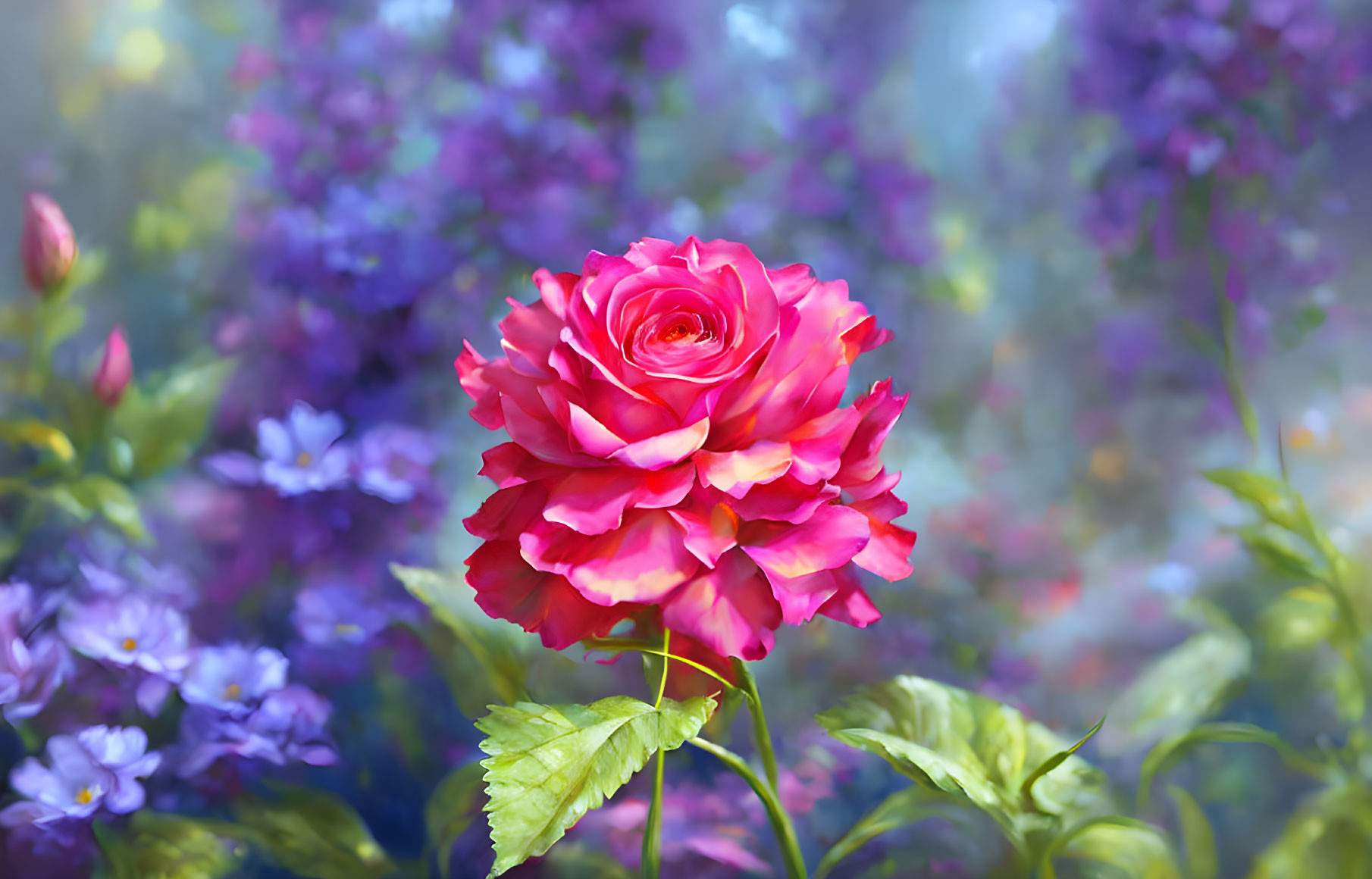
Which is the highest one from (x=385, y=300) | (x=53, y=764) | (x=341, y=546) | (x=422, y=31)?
(x=422, y=31)

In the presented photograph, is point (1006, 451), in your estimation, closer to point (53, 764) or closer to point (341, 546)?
point (341, 546)

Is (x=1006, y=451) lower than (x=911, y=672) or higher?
higher

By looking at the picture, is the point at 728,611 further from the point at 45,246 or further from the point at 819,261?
the point at 45,246

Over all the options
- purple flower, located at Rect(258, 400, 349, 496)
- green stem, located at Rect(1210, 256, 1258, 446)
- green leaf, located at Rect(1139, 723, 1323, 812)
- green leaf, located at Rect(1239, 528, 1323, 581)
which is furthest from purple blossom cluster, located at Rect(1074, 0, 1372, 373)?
purple flower, located at Rect(258, 400, 349, 496)

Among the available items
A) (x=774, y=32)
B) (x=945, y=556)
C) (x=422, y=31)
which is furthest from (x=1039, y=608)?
(x=422, y=31)

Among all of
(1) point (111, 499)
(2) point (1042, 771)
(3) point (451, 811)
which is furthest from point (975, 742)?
(1) point (111, 499)

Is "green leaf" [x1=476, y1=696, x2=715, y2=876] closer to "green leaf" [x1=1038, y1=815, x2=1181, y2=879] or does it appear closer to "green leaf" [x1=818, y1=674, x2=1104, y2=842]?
"green leaf" [x1=818, y1=674, x2=1104, y2=842]
